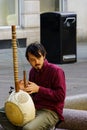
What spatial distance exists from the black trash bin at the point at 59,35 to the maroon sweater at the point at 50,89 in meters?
8.30

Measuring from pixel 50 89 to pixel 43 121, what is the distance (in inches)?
11.4

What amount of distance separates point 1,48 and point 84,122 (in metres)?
11.8

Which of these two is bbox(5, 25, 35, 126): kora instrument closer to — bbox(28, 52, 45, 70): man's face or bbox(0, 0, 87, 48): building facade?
bbox(28, 52, 45, 70): man's face

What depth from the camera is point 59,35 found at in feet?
41.6

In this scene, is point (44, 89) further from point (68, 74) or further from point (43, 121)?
point (68, 74)

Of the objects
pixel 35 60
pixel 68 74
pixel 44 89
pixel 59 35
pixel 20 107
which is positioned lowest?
pixel 68 74

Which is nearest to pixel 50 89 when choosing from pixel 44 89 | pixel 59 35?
pixel 44 89

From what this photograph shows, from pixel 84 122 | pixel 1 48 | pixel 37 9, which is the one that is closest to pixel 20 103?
pixel 84 122

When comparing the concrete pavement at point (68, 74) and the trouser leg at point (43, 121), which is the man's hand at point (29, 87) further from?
the concrete pavement at point (68, 74)

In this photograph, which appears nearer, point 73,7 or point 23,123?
point 23,123

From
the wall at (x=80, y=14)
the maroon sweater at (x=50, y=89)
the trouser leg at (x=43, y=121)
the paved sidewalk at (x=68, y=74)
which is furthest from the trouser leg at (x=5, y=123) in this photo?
the wall at (x=80, y=14)

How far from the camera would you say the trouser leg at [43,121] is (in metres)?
4.07

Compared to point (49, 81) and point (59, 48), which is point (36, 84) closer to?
point (49, 81)

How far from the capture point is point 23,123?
13.4 ft
